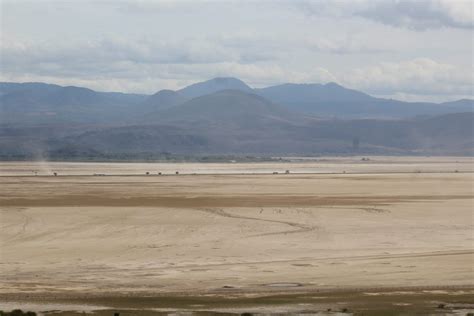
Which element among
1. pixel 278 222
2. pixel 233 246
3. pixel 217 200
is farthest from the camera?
pixel 217 200

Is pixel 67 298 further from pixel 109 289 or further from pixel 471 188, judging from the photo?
pixel 471 188

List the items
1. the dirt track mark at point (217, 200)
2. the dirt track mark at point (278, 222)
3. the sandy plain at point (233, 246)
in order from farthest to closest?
the dirt track mark at point (217, 200) < the dirt track mark at point (278, 222) < the sandy plain at point (233, 246)

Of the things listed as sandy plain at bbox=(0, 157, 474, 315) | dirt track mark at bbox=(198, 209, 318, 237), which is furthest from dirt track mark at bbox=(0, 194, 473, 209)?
dirt track mark at bbox=(198, 209, 318, 237)

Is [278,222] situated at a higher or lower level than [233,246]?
higher

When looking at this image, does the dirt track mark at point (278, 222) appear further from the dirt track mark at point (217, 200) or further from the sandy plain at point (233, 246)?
the dirt track mark at point (217, 200)

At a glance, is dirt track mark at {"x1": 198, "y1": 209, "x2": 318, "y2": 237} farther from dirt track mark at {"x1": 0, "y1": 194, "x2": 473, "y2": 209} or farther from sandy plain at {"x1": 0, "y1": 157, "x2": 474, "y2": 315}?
dirt track mark at {"x1": 0, "y1": 194, "x2": 473, "y2": 209}

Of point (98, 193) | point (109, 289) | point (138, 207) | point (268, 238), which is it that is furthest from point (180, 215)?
point (109, 289)

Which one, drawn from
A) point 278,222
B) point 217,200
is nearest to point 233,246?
point 278,222

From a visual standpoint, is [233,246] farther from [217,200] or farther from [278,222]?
[217,200]

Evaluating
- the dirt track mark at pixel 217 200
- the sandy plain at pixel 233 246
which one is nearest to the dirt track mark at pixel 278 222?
the sandy plain at pixel 233 246
